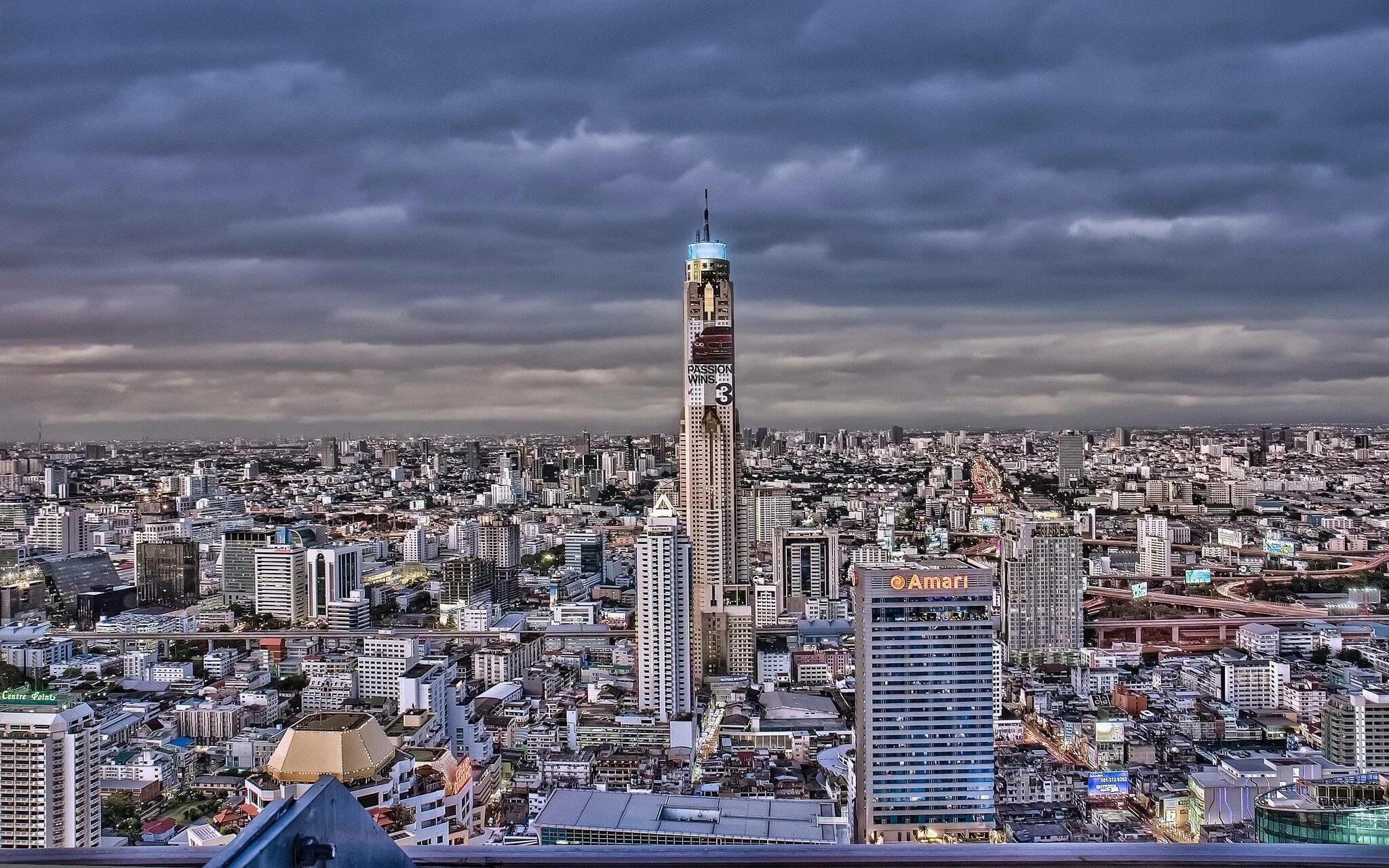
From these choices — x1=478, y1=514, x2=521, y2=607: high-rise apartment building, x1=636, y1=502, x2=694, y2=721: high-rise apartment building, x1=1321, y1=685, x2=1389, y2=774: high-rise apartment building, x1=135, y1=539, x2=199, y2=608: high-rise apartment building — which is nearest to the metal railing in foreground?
x1=1321, y1=685, x2=1389, y2=774: high-rise apartment building

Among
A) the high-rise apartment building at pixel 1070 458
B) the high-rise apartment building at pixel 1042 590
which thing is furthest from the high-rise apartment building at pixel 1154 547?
the high-rise apartment building at pixel 1070 458

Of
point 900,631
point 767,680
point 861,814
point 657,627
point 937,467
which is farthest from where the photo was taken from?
point 937,467

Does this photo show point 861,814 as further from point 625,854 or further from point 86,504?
point 86,504

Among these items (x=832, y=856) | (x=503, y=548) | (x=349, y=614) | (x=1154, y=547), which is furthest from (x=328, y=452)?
(x=832, y=856)

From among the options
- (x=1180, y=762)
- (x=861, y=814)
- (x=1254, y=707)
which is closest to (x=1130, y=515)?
(x=1254, y=707)

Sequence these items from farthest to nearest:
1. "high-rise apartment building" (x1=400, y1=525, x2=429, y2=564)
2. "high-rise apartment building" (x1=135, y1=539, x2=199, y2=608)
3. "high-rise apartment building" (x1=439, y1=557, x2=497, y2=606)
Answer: "high-rise apartment building" (x1=400, y1=525, x2=429, y2=564), "high-rise apartment building" (x1=439, y1=557, x2=497, y2=606), "high-rise apartment building" (x1=135, y1=539, x2=199, y2=608)

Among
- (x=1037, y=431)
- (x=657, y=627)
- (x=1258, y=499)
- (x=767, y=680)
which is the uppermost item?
(x=1037, y=431)

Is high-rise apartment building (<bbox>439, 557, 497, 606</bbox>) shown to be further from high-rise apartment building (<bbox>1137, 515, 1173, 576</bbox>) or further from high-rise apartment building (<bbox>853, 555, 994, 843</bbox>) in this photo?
high-rise apartment building (<bbox>1137, 515, 1173, 576</bbox>)
